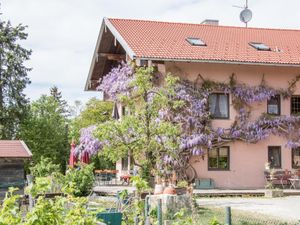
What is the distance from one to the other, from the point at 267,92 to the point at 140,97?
26.5 feet

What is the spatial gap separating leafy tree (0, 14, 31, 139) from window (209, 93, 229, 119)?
15.3m

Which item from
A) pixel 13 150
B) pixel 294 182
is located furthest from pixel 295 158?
pixel 13 150

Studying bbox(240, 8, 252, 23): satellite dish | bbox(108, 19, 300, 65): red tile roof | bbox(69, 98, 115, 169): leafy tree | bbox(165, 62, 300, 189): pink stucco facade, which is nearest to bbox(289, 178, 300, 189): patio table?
bbox(165, 62, 300, 189): pink stucco facade

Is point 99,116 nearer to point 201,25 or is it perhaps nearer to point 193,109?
point 201,25

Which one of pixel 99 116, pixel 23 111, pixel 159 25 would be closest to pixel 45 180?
pixel 159 25

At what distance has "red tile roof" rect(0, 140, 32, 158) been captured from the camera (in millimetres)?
19373

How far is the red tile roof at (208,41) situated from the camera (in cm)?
2344

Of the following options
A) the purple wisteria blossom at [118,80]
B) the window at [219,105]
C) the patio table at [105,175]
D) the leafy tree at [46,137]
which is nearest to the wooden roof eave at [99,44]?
the purple wisteria blossom at [118,80]

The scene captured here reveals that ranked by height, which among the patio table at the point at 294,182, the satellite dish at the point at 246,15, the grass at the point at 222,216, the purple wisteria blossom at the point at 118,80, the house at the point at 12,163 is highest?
the satellite dish at the point at 246,15

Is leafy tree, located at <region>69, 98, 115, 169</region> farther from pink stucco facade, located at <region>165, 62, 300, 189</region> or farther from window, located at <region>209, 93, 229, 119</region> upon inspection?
pink stucco facade, located at <region>165, 62, 300, 189</region>

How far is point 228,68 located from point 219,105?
1.56 m

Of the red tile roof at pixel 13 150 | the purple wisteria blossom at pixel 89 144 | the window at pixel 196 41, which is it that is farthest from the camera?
the window at pixel 196 41

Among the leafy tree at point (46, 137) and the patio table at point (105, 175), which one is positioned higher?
the leafy tree at point (46, 137)

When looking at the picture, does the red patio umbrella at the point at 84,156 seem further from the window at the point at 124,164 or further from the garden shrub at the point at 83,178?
the garden shrub at the point at 83,178
